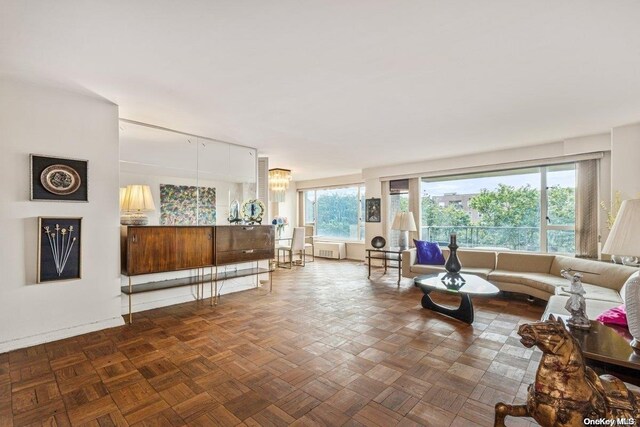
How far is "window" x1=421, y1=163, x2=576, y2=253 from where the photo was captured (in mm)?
4766

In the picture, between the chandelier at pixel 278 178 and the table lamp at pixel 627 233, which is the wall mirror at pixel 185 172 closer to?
the chandelier at pixel 278 178

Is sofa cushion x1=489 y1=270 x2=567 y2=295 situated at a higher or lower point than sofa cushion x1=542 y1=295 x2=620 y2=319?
lower

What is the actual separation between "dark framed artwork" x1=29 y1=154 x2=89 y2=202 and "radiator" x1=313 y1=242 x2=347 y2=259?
592 cm

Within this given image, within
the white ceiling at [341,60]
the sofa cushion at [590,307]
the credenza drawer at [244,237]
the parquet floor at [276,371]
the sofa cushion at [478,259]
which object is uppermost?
the white ceiling at [341,60]

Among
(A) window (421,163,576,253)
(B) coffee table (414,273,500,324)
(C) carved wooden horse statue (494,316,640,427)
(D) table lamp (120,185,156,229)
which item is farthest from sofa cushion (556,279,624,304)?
(D) table lamp (120,185,156,229)

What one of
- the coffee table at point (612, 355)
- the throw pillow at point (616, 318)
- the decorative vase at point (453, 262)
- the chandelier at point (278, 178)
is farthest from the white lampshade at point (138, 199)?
the throw pillow at point (616, 318)

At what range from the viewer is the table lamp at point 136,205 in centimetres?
350

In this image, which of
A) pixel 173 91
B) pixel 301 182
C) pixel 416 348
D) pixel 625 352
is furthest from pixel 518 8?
pixel 301 182

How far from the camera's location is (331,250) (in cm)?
820

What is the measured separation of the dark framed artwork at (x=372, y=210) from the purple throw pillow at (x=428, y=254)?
202cm

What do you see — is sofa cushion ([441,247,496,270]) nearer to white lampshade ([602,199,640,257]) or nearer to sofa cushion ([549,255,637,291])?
sofa cushion ([549,255,637,291])

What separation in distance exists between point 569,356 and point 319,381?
1533 mm

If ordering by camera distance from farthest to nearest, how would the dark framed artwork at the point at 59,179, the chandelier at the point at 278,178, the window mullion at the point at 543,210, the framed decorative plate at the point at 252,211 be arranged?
the chandelier at the point at 278,178, the window mullion at the point at 543,210, the framed decorative plate at the point at 252,211, the dark framed artwork at the point at 59,179

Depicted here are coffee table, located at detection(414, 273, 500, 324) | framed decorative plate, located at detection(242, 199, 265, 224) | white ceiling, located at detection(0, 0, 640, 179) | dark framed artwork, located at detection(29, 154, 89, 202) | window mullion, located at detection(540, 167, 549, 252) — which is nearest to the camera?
white ceiling, located at detection(0, 0, 640, 179)
